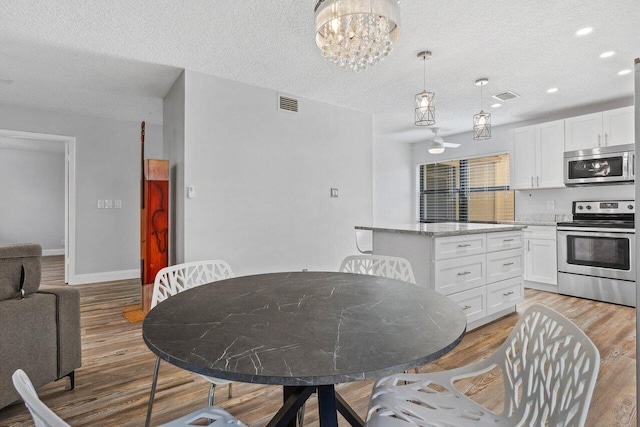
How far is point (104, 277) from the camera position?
4.96m

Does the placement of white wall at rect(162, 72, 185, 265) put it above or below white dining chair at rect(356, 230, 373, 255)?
above

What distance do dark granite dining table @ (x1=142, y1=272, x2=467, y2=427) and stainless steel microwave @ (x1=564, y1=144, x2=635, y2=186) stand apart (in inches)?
161

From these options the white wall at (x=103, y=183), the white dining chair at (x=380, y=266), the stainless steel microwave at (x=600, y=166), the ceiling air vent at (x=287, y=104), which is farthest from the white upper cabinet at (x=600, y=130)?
the white wall at (x=103, y=183)

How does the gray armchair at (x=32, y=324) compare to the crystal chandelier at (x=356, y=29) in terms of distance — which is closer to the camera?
the crystal chandelier at (x=356, y=29)

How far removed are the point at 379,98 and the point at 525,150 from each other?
7.91ft

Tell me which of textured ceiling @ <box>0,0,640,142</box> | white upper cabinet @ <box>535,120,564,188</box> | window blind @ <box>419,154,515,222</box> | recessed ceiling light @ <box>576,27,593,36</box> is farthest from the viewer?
window blind @ <box>419,154,515,222</box>

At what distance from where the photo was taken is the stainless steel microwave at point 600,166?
385 cm

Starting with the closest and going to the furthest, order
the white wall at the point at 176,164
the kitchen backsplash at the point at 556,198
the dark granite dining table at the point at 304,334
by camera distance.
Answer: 1. the dark granite dining table at the point at 304,334
2. the white wall at the point at 176,164
3. the kitchen backsplash at the point at 556,198

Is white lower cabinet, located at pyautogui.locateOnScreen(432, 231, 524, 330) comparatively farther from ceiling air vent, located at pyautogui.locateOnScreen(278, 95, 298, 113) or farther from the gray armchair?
the gray armchair

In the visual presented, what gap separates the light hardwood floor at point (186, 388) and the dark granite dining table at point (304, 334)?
0.87 m

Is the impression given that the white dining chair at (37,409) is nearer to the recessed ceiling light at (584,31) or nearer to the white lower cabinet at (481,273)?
the white lower cabinet at (481,273)

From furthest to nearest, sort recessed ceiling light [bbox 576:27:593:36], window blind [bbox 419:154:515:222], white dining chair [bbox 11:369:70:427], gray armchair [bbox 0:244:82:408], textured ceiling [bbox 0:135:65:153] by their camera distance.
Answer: textured ceiling [bbox 0:135:65:153]
window blind [bbox 419:154:515:222]
recessed ceiling light [bbox 576:27:593:36]
gray armchair [bbox 0:244:82:408]
white dining chair [bbox 11:369:70:427]

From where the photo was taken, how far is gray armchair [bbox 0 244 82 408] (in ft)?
5.60

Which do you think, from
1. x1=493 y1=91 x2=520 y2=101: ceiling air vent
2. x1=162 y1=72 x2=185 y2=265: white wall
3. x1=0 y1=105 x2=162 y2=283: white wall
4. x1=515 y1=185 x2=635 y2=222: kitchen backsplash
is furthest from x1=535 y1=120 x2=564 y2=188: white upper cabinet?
x1=0 y1=105 x2=162 y2=283: white wall
